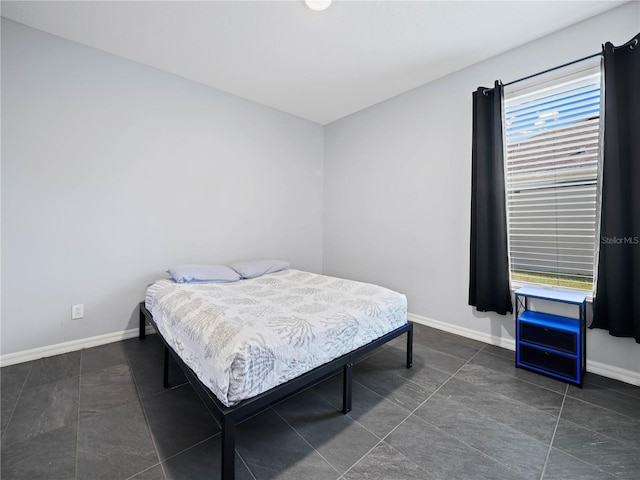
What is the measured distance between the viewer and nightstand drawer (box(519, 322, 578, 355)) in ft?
6.69

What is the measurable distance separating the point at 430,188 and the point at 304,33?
6.32ft

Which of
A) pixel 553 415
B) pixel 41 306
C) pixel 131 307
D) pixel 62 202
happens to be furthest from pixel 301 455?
pixel 62 202

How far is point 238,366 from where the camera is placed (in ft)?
4.12

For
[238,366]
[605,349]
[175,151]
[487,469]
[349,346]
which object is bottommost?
[487,469]

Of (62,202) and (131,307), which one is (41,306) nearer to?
(131,307)

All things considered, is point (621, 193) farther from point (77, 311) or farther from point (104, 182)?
point (77, 311)

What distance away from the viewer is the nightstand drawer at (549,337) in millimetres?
2038

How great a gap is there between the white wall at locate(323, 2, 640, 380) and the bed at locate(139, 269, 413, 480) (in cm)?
103

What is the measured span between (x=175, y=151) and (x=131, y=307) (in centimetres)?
165

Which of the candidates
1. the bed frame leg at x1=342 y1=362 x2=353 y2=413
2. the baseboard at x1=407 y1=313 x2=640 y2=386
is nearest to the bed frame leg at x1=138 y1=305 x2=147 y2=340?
the bed frame leg at x1=342 y1=362 x2=353 y2=413

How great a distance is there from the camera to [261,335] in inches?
55.7

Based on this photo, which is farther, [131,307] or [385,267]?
[385,267]

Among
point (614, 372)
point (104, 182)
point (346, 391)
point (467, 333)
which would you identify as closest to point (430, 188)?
point (467, 333)

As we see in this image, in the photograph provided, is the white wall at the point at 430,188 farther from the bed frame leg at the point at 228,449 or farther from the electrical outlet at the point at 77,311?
the electrical outlet at the point at 77,311
